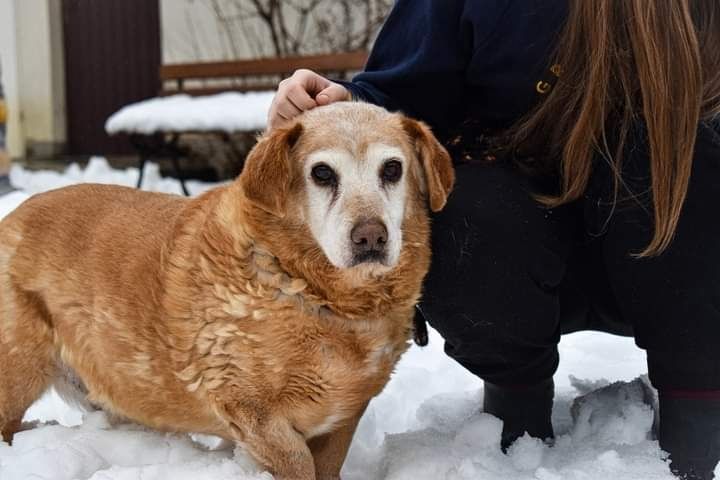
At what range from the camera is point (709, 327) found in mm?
1680

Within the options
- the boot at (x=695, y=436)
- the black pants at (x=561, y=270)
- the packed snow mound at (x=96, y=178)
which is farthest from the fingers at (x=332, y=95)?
the packed snow mound at (x=96, y=178)

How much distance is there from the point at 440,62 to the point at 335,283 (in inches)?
23.8

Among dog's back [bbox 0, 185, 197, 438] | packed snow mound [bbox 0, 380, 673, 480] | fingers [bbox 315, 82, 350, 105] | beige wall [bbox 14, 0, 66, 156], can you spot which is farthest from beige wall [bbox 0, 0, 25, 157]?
fingers [bbox 315, 82, 350, 105]

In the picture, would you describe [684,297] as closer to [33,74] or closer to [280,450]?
[280,450]

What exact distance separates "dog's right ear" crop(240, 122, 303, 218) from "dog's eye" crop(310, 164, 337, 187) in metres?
0.05

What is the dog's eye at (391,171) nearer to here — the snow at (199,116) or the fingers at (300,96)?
the fingers at (300,96)

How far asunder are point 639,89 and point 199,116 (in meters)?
4.41

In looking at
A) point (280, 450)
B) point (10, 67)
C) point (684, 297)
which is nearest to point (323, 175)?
point (280, 450)

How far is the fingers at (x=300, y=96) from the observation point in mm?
1833

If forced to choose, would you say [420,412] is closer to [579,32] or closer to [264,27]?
[579,32]

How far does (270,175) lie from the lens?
1655 millimetres

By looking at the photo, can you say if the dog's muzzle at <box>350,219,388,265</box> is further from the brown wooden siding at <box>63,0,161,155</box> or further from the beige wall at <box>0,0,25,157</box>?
the brown wooden siding at <box>63,0,161,155</box>

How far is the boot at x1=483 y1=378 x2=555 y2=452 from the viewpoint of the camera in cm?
196

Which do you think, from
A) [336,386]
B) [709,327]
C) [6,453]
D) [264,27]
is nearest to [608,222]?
[709,327]
